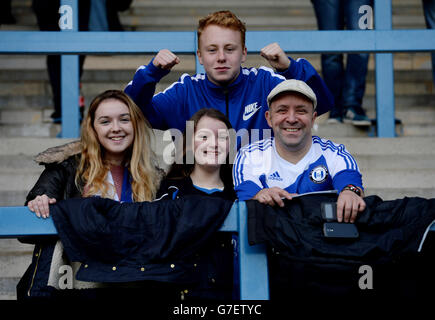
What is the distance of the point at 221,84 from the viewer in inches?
95.3

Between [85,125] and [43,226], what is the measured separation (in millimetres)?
643

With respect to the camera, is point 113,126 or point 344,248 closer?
point 344,248

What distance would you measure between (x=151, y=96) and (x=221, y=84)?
0.31m

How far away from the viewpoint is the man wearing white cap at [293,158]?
199 centimetres

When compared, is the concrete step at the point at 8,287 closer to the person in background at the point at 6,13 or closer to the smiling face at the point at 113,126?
the smiling face at the point at 113,126

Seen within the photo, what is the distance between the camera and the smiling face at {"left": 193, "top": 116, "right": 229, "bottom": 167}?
7.02 ft

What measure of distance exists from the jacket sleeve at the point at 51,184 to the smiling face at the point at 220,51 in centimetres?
73

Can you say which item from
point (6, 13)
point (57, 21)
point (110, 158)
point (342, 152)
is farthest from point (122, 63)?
point (342, 152)

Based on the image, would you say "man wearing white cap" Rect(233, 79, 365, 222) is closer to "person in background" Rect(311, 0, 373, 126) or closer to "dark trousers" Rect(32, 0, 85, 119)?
"person in background" Rect(311, 0, 373, 126)

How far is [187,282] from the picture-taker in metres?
1.64

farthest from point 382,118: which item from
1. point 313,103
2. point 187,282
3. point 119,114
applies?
point 187,282

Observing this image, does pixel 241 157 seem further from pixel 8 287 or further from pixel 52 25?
pixel 52 25

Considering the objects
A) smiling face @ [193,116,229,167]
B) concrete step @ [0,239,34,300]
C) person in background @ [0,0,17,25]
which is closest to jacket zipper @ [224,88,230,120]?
smiling face @ [193,116,229,167]

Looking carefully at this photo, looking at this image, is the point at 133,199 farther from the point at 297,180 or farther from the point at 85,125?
the point at 297,180
